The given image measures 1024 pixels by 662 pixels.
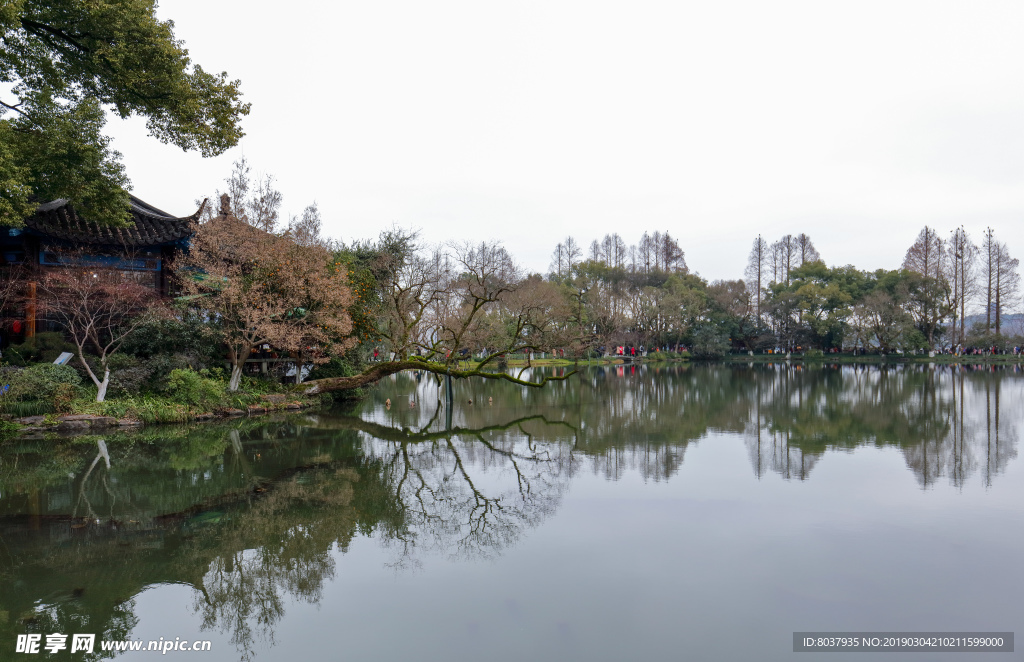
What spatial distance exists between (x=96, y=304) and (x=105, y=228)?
10.2 ft

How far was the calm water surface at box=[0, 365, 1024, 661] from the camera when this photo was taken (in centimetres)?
395

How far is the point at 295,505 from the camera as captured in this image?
21.9 ft

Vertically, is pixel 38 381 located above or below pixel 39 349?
below

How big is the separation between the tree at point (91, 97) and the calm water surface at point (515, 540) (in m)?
4.43

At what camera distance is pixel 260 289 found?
550 inches

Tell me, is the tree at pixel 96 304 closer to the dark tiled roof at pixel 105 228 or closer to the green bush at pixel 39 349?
the green bush at pixel 39 349

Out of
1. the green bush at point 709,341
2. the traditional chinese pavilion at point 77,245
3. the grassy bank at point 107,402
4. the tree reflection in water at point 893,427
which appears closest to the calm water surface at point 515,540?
the tree reflection in water at point 893,427

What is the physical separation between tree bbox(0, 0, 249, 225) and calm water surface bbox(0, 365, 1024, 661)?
443 centimetres

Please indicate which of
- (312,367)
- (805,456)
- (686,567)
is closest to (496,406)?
(312,367)

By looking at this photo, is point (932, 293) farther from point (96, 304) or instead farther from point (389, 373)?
point (96, 304)

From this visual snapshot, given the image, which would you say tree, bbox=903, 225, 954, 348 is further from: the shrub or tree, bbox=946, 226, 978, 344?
the shrub

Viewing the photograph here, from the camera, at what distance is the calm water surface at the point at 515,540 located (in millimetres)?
3949

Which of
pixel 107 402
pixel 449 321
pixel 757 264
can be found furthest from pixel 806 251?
pixel 107 402

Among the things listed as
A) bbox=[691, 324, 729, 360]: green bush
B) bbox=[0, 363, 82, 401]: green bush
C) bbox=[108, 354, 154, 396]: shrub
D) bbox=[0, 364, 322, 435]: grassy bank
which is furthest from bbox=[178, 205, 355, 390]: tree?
bbox=[691, 324, 729, 360]: green bush
